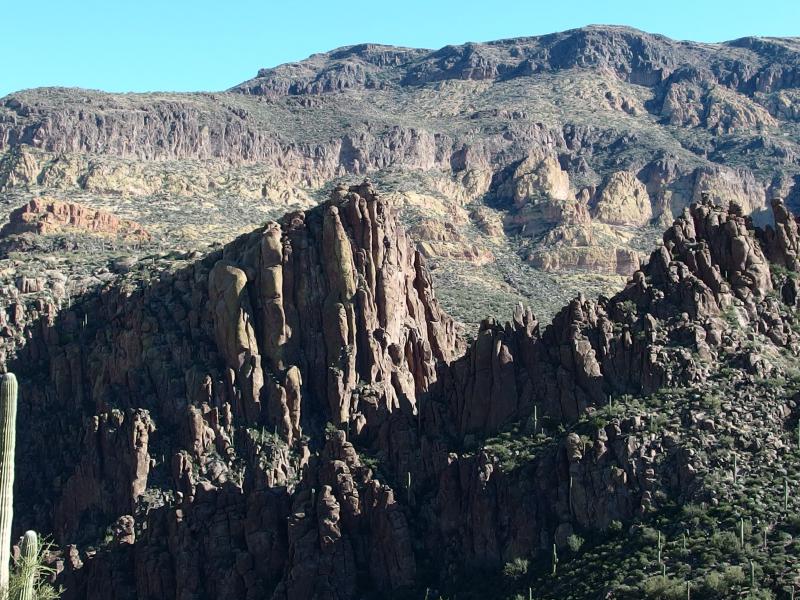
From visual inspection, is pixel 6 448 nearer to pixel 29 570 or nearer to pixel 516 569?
pixel 29 570

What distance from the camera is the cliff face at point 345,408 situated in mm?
107500

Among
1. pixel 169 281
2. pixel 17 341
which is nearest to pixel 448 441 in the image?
pixel 169 281

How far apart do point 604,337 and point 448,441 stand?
1317 centimetres

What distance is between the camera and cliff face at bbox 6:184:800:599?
353 ft

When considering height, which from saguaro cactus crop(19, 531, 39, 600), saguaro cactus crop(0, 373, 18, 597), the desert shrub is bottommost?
the desert shrub

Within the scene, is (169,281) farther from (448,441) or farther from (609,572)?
(609,572)

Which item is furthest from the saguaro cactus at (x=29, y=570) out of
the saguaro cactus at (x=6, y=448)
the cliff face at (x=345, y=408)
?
the cliff face at (x=345, y=408)

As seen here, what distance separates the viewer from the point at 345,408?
137 metres

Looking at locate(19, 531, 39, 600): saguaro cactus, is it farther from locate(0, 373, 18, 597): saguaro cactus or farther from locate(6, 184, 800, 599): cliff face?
locate(6, 184, 800, 599): cliff face

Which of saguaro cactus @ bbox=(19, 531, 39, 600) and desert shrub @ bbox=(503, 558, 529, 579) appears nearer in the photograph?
saguaro cactus @ bbox=(19, 531, 39, 600)

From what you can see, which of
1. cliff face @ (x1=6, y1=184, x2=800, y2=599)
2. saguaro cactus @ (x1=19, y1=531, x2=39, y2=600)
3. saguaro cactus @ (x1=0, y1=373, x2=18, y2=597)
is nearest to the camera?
saguaro cactus @ (x1=0, y1=373, x2=18, y2=597)

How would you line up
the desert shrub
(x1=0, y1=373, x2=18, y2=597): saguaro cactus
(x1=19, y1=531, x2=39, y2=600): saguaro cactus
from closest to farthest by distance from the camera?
1. (x1=0, y1=373, x2=18, y2=597): saguaro cactus
2. (x1=19, y1=531, x2=39, y2=600): saguaro cactus
3. the desert shrub

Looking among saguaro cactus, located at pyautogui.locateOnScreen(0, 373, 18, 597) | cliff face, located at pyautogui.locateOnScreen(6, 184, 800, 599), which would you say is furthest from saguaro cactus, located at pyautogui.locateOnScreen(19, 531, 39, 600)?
cliff face, located at pyautogui.locateOnScreen(6, 184, 800, 599)

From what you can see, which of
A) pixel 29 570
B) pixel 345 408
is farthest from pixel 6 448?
pixel 345 408
